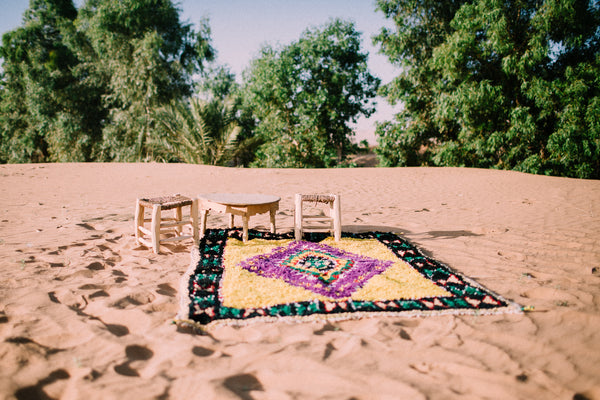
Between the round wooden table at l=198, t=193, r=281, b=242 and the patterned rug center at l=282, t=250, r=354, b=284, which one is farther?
the round wooden table at l=198, t=193, r=281, b=242

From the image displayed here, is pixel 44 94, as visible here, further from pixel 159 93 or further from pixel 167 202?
pixel 167 202

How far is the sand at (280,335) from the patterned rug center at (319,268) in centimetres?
56

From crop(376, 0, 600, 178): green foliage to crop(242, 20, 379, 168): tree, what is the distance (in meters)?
2.21

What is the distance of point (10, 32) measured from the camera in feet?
69.6

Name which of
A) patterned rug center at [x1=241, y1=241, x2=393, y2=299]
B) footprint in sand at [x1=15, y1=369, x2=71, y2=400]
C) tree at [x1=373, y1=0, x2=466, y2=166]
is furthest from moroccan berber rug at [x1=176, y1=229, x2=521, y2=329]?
tree at [x1=373, y1=0, x2=466, y2=166]

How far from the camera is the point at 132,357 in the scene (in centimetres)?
199

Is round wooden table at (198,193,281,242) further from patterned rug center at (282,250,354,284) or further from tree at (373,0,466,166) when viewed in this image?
tree at (373,0,466,166)

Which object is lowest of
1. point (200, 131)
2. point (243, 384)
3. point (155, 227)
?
point (243, 384)

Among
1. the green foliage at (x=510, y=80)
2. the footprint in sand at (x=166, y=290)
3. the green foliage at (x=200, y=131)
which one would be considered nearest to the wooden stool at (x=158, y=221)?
the footprint in sand at (x=166, y=290)

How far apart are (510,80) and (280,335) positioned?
15.7 metres

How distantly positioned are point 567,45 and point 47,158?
28.8 m

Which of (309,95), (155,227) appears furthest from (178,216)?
(309,95)

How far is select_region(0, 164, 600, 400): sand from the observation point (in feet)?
5.79

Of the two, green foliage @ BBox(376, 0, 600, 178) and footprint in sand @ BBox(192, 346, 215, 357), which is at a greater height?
green foliage @ BBox(376, 0, 600, 178)
